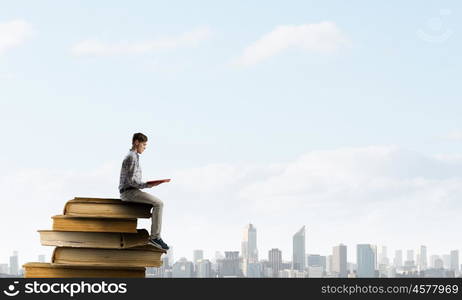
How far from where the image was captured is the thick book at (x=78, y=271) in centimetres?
1193

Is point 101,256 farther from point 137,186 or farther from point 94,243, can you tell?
point 137,186

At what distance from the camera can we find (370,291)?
10.7 metres

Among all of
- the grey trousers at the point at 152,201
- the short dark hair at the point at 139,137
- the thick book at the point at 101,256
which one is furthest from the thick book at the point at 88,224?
the short dark hair at the point at 139,137

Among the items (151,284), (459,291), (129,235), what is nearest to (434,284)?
(459,291)

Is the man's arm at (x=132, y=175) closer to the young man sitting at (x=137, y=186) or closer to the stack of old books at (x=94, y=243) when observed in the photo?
the young man sitting at (x=137, y=186)

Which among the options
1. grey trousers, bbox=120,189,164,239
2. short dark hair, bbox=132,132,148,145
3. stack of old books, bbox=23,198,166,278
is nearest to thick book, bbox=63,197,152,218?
stack of old books, bbox=23,198,166,278

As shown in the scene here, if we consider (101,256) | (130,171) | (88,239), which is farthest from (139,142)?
(101,256)

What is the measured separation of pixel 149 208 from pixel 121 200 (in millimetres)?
528

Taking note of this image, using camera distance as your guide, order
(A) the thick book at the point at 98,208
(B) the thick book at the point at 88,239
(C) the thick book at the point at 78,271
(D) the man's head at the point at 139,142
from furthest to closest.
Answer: (D) the man's head at the point at 139,142, (A) the thick book at the point at 98,208, (B) the thick book at the point at 88,239, (C) the thick book at the point at 78,271

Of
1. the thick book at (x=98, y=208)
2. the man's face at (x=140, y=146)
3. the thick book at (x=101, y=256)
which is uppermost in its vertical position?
the man's face at (x=140, y=146)

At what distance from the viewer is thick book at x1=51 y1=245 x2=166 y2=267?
1199cm

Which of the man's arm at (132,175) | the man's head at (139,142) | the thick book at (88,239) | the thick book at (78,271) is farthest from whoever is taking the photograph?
the man's head at (139,142)

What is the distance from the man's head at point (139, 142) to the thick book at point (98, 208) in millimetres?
892

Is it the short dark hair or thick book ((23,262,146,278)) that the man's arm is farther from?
thick book ((23,262,146,278))
